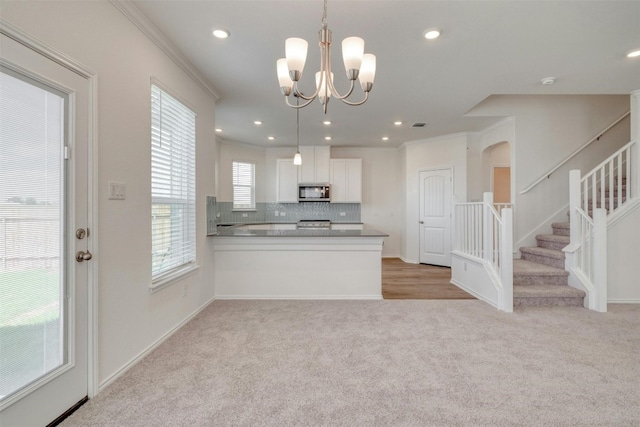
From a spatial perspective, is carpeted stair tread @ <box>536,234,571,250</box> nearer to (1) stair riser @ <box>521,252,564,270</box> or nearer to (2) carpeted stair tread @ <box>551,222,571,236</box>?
(2) carpeted stair tread @ <box>551,222,571,236</box>

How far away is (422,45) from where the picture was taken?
258 centimetres

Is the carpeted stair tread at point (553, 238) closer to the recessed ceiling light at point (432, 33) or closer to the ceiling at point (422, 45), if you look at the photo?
the ceiling at point (422, 45)

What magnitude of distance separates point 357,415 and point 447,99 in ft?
12.5

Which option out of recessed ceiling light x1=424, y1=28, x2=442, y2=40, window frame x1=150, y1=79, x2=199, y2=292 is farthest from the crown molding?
recessed ceiling light x1=424, y1=28, x2=442, y2=40

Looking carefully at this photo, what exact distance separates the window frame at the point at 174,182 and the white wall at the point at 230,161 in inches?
126

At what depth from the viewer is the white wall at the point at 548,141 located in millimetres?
4590

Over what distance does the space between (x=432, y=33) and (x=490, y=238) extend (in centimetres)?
249

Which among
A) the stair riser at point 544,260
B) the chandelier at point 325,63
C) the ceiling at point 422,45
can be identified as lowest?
the stair riser at point 544,260

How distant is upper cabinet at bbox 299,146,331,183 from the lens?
6.50 meters

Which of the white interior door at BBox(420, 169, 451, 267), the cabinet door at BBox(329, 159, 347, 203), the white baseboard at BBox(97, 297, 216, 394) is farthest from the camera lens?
the cabinet door at BBox(329, 159, 347, 203)

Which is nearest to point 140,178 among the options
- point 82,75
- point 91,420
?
point 82,75

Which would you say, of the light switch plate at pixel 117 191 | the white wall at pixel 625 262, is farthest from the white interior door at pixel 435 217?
the light switch plate at pixel 117 191

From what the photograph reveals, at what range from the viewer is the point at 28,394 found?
4.71 ft

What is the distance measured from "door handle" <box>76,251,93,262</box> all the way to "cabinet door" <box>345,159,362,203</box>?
17.2ft
